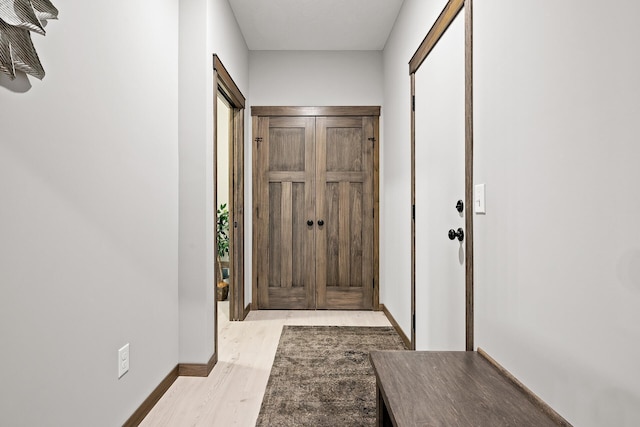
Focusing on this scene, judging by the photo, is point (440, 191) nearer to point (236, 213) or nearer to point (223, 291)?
point (236, 213)

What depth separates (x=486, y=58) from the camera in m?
1.63

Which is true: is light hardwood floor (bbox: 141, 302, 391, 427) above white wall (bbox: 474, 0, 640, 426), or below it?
below

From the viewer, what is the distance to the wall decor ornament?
108 cm

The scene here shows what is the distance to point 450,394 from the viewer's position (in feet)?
4.04

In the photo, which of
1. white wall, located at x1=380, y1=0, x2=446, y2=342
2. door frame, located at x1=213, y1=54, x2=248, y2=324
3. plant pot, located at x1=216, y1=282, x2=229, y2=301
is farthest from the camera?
plant pot, located at x1=216, y1=282, x2=229, y2=301

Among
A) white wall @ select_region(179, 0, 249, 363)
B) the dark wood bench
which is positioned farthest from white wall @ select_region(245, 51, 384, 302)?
the dark wood bench

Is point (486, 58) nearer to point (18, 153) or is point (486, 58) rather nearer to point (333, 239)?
point (18, 153)

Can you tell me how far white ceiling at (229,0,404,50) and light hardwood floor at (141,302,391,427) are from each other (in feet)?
8.78

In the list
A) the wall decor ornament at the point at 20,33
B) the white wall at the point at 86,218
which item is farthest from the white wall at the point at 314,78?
the wall decor ornament at the point at 20,33

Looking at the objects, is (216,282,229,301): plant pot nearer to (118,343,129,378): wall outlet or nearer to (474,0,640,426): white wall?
(118,343,129,378): wall outlet

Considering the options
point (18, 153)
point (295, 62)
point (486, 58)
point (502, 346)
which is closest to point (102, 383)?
point (18, 153)

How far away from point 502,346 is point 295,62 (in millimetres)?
3531

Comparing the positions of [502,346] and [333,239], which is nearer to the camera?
[502,346]

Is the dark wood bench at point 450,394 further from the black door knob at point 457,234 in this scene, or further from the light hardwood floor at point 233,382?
the light hardwood floor at point 233,382
